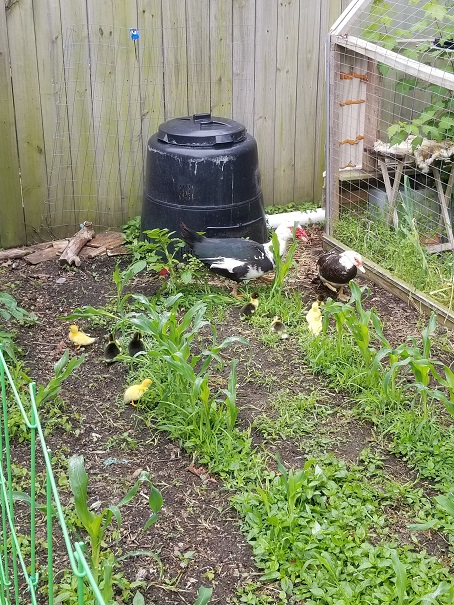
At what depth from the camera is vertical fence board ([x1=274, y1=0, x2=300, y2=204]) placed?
215 inches

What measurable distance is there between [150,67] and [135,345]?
2341mm

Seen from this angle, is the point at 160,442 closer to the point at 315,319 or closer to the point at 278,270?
the point at 315,319

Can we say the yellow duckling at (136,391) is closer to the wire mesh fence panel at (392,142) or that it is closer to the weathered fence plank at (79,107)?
the wire mesh fence panel at (392,142)

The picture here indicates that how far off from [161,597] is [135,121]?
11.9ft

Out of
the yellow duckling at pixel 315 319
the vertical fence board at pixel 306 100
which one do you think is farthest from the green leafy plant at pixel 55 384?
the vertical fence board at pixel 306 100

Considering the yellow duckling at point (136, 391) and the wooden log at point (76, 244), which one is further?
the wooden log at point (76, 244)

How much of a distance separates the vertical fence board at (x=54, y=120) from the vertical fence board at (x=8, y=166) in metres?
0.19

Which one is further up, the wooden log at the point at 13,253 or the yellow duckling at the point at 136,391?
the yellow duckling at the point at 136,391

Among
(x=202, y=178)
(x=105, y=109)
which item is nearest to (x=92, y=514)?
(x=202, y=178)

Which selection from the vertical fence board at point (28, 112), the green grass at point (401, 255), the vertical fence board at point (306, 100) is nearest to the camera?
the green grass at point (401, 255)

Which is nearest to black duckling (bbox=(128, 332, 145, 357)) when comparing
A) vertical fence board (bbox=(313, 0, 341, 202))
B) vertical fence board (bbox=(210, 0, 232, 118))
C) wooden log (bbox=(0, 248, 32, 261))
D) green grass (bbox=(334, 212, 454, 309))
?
wooden log (bbox=(0, 248, 32, 261))

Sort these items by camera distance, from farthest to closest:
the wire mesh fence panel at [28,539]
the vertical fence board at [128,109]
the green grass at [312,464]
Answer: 1. the vertical fence board at [128,109]
2. the green grass at [312,464]
3. the wire mesh fence panel at [28,539]

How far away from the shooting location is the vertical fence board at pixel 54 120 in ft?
15.9

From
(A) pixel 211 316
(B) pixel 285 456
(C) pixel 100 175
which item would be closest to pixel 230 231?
(A) pixel 211 316
